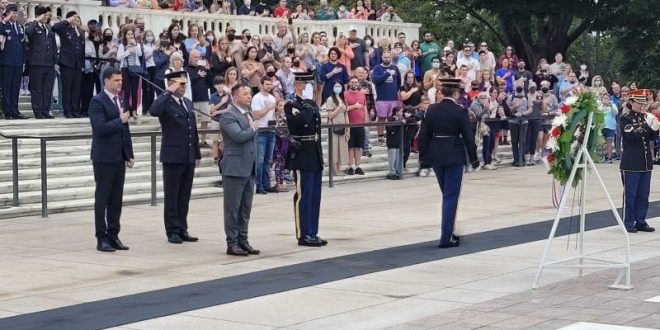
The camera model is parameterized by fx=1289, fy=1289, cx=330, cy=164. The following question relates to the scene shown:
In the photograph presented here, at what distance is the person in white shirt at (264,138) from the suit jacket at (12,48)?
3972 mm

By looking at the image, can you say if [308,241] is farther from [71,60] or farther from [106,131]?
[71,60]

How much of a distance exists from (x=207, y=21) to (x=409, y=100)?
23.3ft

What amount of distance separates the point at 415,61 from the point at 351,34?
189 centimetres

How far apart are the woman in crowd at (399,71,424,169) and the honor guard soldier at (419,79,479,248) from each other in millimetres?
9484

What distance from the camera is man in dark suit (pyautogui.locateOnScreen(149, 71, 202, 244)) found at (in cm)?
1438

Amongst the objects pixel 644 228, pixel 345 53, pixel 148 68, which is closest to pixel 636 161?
pixel 644 228

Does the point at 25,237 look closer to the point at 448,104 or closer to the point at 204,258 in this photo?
the point at 204,258

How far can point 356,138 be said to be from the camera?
2303 centimetres

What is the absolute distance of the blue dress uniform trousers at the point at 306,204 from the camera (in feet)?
47.1

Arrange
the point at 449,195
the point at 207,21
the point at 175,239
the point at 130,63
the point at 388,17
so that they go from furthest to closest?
1. the point at 388,17
2. the point at 207,21
3. the point at 130,63
4. the point at 175,239
5. the point at 449,195

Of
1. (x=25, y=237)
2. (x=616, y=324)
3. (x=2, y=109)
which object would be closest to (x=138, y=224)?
(x=25, y=237)

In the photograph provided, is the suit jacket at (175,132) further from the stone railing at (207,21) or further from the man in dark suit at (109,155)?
the stone railing at (207,21)

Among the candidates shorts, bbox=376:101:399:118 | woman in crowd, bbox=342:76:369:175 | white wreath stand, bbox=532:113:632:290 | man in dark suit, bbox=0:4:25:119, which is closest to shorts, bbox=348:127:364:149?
woman in crowd, bbox=342:76:369:175

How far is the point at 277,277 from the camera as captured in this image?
12141 millimetres
